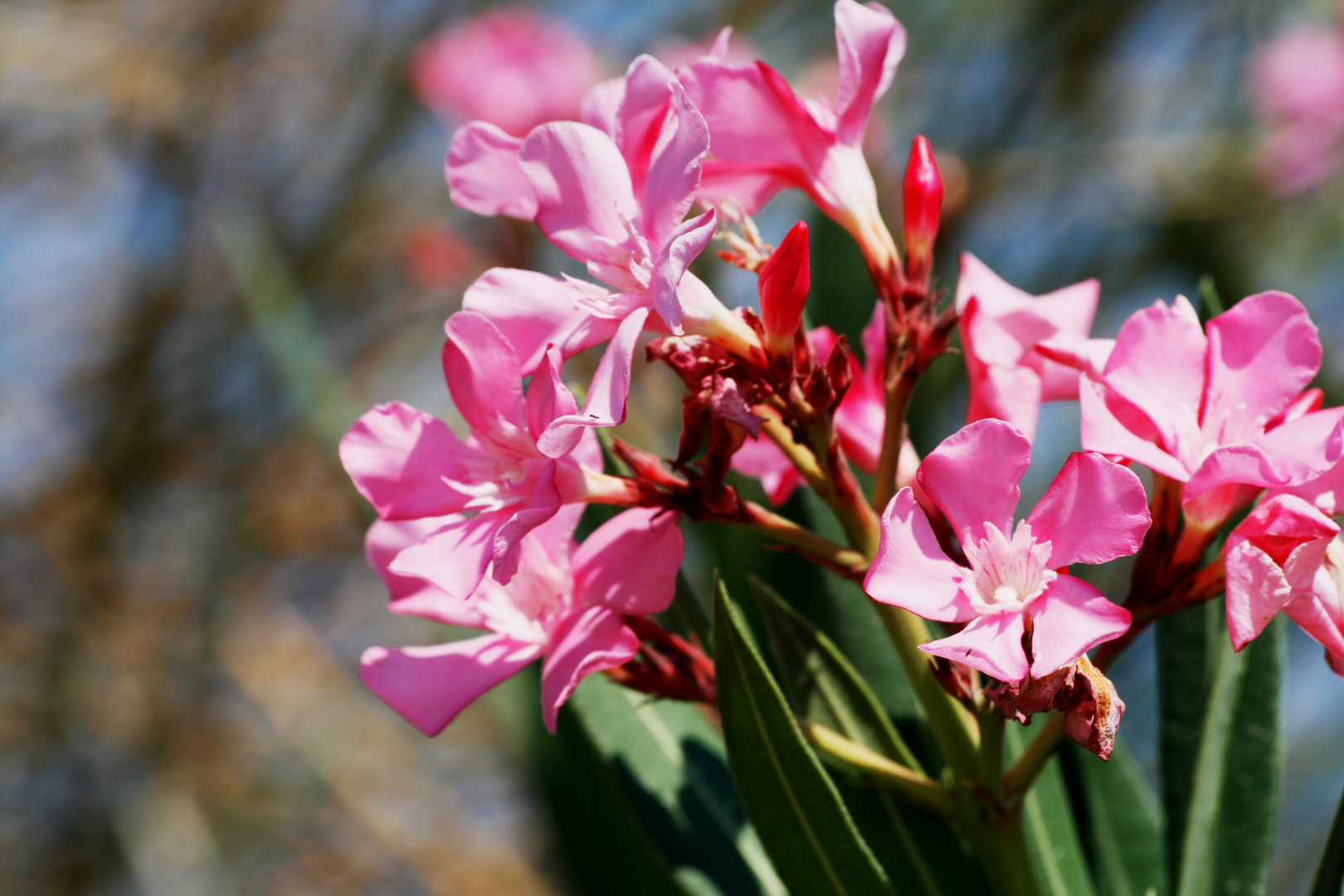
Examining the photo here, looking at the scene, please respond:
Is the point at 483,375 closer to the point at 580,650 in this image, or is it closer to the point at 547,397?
the point at 547,397

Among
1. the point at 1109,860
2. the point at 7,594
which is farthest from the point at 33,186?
the point at 1109,860

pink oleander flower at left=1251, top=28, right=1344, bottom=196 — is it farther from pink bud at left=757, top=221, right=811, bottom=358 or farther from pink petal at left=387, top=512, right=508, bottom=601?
pink petal at left=387, top=512, right=508, bottom=601

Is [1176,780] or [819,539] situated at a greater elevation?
[819,539]

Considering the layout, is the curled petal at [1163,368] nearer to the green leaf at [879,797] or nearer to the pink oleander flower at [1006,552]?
the pink oleander flower at [1006,552]

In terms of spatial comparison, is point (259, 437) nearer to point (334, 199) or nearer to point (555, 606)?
point (334, 199)

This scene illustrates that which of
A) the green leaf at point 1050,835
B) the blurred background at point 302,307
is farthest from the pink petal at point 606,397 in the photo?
the blurred background at point 302,307

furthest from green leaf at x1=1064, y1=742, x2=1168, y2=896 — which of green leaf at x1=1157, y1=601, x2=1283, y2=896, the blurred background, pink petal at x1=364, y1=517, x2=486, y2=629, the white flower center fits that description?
the blurred background
